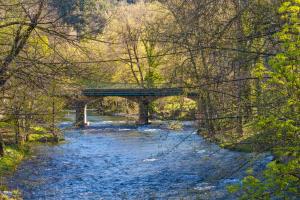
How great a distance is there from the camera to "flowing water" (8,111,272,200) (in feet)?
46.4

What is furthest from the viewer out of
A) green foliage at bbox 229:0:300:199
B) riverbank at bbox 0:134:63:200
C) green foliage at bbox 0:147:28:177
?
green foliage at bbox 0:147:28:177

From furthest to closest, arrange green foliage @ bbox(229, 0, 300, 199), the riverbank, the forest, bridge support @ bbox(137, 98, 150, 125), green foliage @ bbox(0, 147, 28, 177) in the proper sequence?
bridge support @ bbox(137, 98, 150, 125) < green foliage @ bbox(0, 147, 28, 177) < the riverbank < the forest < green foliage @ bbox(229, 0, 300, 199)

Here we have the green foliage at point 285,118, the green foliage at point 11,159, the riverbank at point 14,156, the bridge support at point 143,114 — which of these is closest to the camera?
the green foliage at point 285,118

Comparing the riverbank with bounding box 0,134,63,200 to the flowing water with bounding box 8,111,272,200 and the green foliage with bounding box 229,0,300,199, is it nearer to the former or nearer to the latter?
the flowing water with bounding box 8,111,272,200

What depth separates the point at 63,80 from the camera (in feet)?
24.8

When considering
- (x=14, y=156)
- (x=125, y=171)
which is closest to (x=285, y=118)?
(x=125, y=171)

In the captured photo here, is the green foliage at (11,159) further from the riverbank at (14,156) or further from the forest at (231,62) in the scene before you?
the forest at (231,62)

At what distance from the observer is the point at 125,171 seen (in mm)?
18234

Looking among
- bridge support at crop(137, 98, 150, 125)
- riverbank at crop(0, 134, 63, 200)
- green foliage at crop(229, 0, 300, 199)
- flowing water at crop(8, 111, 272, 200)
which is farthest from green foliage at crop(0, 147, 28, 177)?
bridge support at crop(137, 98, 150, 125)

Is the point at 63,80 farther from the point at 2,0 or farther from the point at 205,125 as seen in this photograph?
the point at 205,125

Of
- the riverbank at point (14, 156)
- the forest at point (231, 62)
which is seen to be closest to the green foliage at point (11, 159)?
the riverbank at point (14, 156)

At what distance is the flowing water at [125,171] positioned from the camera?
556 inches

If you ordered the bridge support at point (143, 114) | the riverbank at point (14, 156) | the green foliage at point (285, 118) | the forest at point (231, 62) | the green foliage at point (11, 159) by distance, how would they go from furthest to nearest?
the bridge support at point (143, 114) < the green foliage at point (11, 159) < the riverbank at point (14, 156) < the forest at point (231, 62) < the green foliage at point (285, 118)

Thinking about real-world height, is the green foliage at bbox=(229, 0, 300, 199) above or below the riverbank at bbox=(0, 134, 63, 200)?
above
